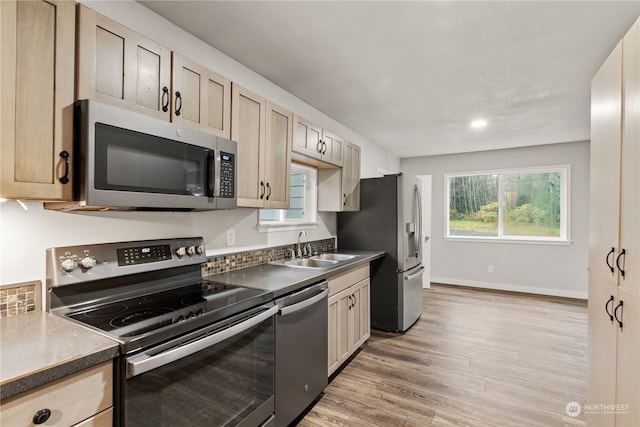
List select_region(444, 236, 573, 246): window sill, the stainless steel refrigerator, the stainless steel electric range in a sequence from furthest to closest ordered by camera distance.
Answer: select_region(444, 236, 573, 246): window sill < the stainless steel refrigerator < the stainless steel electric range

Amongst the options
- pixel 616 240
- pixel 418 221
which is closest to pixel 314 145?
pixel 418 221

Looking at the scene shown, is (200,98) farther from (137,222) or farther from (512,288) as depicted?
(512,288)

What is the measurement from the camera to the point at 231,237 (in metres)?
2.32

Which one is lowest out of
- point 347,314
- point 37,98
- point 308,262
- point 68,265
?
point 347,314

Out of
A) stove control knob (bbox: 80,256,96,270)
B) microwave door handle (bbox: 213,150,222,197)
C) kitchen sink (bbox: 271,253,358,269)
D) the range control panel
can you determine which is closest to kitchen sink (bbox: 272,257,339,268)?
kitchen sink (bbox: 271,253,358,269)

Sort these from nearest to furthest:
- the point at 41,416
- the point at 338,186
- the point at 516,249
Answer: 1. the point at 41,416
2. the point at 338,186
3. the point at 516,249

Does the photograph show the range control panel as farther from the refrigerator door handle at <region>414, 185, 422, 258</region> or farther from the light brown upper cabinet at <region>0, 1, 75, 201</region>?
the refrigerator door handle at <region>414, 185, 422, 258</region>

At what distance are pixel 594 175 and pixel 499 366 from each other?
1.88m

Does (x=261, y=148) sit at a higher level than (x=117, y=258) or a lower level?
higher

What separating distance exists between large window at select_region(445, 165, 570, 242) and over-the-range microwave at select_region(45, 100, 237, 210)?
5.03 m

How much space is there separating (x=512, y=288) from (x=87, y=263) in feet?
19.3

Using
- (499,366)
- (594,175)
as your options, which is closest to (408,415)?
(499,366)

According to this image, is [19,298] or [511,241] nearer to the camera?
[19,298]

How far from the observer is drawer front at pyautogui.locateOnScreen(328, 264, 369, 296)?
97.1 inches
